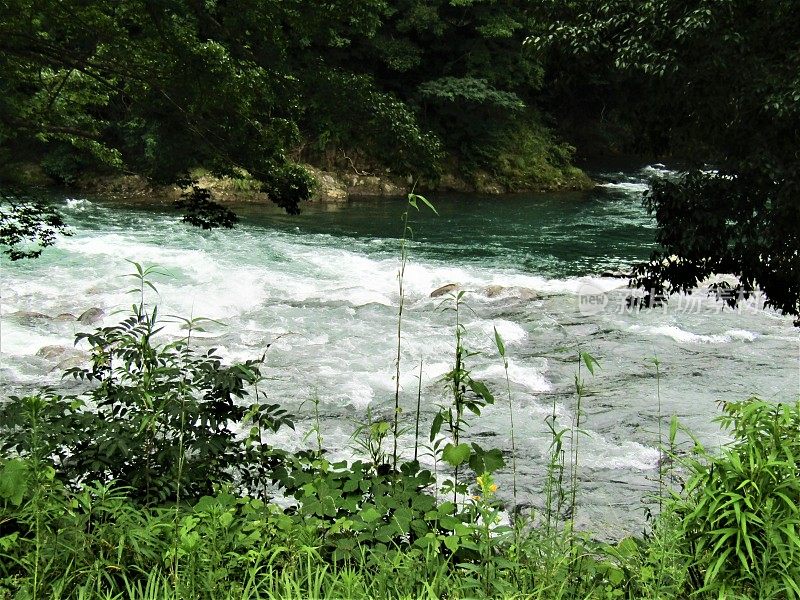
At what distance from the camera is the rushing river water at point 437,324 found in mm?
7465

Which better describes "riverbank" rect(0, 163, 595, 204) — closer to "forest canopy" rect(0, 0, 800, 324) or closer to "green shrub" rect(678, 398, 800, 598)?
"forest canopy" rect(0, 0, 800, 324)

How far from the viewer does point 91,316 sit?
1045 cm

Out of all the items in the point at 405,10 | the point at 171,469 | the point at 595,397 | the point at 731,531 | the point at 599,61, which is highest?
the point at 405,10

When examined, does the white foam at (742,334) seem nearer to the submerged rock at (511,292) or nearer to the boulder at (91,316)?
the submerged rock at (511,292)

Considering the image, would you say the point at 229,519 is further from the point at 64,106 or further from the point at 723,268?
the point at 64,106

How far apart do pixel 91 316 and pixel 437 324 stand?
4.81m

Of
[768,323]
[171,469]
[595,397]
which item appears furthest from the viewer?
[768,323]

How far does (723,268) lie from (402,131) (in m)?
3.32

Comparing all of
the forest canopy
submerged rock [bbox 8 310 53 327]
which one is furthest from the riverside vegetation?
submerged rock [bbox 8 310 53 327]

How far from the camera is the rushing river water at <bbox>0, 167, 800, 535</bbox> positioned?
746 centimetres

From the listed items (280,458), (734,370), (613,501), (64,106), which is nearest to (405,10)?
(64,106)

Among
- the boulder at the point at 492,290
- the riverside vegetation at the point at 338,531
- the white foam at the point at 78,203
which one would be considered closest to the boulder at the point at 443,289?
the boulder at the point at 492,290

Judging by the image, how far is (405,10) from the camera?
989 inches

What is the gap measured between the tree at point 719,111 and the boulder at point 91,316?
683 centimetres
